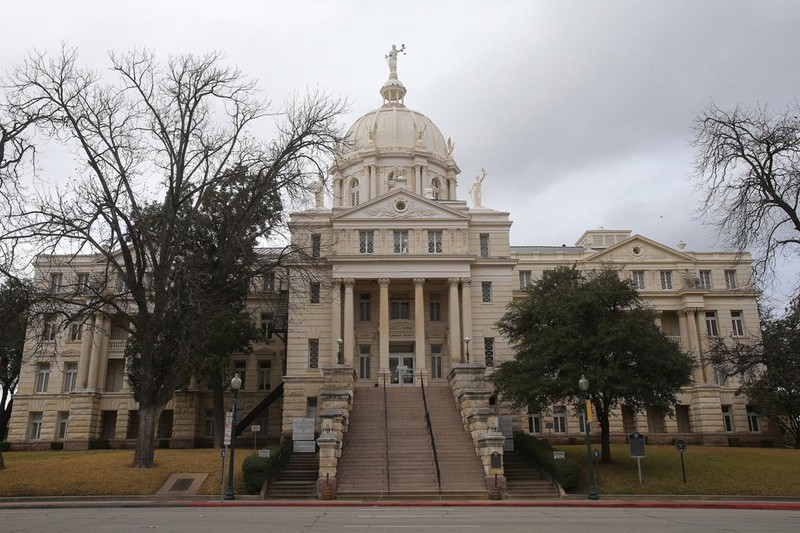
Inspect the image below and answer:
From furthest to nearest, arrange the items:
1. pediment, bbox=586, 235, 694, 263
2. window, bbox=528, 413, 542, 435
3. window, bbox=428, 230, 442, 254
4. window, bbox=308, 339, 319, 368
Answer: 1. pediment, bbox=586, 235, 694, 263
2. window, bbox=528, 413, 542, 435
3. window, bbox=428, 230, 442, 254
4. window, bbox=308, 339, 319, 368

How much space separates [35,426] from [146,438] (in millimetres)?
A: 27598

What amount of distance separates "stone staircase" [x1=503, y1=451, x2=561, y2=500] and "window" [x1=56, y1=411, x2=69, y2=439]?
35.2 m

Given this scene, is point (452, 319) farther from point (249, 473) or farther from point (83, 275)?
point (83, 275)

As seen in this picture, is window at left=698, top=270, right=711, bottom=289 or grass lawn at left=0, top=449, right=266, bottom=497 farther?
window at left=698, top=270, right=711, bottom=289

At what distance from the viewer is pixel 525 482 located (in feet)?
93.4

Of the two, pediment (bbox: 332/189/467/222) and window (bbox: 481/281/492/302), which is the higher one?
pediment (bbox: 332/189/467/222)

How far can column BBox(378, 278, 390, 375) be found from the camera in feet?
144

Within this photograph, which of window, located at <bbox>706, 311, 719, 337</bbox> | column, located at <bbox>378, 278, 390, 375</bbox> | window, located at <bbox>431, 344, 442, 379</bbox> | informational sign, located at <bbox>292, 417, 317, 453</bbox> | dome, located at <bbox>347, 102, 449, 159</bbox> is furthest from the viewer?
dome, located at <bbox>347, 102, 449, 159</bbox>

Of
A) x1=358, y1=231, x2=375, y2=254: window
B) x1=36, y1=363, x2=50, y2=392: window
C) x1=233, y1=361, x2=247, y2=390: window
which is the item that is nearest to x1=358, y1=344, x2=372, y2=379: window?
x1=358, y1=231, x2=375, y2=254: window

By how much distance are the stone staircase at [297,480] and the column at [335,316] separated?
1288 cm

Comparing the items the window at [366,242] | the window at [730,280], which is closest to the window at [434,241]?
the window at [366,242]

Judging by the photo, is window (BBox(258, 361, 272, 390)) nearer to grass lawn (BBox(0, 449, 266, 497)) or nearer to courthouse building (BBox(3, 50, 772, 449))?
courthouse building (BBox(3, 50, 772, 449))

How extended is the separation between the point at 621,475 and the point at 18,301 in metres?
25.6

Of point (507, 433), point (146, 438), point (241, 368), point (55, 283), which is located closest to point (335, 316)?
point (241, 368)
